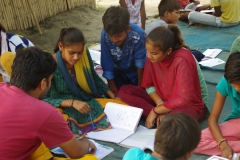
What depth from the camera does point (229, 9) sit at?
5.29 meters

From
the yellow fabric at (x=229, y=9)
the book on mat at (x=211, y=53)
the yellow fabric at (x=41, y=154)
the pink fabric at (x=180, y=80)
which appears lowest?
the yellow fabric at (x=41, y=154)

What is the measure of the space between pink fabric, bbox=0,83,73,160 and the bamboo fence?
433 centimetres

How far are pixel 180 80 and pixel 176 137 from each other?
49.2 inches

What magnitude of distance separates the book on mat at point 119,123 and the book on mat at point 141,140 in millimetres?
39

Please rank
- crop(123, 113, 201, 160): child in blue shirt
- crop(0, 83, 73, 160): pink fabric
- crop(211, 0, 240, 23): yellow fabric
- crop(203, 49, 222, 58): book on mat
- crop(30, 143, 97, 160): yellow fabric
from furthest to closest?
crop(211, 0, 240, 23): yellow fabric → crop(203, 49, 222, 58): book on mat → crop(30, 143, 97, 160): yellow fabric → crop(0, 83, 73, 160): pink fabric → crop(123, 113, 201, 160): child in blue shirt

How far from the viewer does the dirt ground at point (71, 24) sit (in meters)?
5.56

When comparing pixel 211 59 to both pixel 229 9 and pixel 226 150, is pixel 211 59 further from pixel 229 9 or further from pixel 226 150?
pixel 226 150

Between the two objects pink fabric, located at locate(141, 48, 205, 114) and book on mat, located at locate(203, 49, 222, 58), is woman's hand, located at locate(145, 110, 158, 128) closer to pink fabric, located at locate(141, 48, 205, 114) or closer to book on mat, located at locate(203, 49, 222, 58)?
pink fabric, located at locate(141, 48, 205, 114)

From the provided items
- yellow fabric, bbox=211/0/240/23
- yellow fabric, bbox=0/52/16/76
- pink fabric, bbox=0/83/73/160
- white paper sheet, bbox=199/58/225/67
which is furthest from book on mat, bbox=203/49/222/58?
pink fabric, bbox=0/83/73/160

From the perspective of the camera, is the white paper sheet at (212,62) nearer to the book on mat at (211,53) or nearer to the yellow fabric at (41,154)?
the book on mat at (211,53)

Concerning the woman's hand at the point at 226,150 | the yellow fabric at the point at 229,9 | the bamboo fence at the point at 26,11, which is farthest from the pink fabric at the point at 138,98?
the bamboo fence at the point at 26,11

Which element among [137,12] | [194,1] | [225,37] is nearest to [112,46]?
[137,12]

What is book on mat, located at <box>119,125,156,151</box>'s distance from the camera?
239cm

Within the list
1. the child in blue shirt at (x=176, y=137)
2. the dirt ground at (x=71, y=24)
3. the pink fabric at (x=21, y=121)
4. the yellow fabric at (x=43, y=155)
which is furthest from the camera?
the dirt ground at (x=71, y=24)
